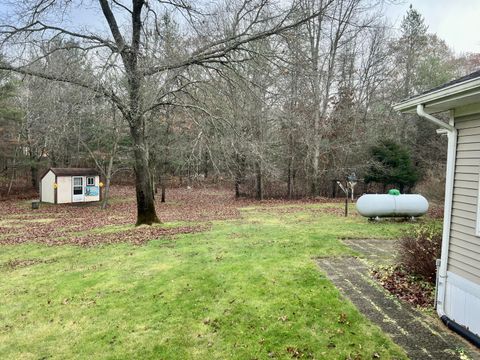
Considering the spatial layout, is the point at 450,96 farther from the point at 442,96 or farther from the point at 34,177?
the point at 34,177

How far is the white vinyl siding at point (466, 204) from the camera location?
12.4 feet

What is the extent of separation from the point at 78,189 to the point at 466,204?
20394 mm

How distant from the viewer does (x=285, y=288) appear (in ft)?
17.8

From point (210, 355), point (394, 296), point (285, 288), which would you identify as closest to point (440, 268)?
point (394, 296)

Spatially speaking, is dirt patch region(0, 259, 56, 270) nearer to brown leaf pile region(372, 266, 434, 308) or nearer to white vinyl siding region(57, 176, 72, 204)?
brown leaf pile region(372, 266, 434, 308)

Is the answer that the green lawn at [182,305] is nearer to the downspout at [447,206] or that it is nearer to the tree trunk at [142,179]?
the downspout at [447,206]

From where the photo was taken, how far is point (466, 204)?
12.9 ft

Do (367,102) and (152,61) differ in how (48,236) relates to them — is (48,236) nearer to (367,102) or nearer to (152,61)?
(152,61)

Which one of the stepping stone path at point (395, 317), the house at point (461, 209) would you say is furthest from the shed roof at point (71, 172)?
the house at point (461, 209)

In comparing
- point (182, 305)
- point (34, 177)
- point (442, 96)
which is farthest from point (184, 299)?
point (34, 177)

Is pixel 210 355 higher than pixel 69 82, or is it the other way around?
pixel 69 82

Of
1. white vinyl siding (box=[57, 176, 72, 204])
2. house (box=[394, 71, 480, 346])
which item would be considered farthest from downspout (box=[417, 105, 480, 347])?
white vinyl siding (box=[57, 176, 72, 204])

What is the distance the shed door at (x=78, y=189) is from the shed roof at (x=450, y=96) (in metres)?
19.5

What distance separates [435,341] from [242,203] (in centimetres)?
1591
